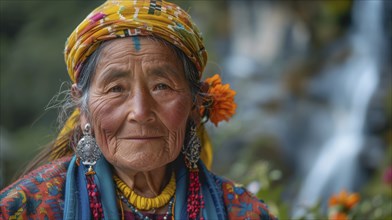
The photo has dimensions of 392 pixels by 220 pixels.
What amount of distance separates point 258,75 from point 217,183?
8.92 meters

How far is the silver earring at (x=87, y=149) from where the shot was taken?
2.24 m

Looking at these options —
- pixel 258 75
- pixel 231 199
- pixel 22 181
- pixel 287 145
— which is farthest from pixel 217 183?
pixel 258 75

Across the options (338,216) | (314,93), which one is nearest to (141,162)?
(338,216)

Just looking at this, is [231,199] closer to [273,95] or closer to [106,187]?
[106,187]

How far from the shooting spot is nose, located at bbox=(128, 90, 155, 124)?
2146 millimetres

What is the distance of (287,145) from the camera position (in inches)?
382

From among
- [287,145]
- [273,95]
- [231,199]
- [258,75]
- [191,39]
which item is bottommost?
[231,199]

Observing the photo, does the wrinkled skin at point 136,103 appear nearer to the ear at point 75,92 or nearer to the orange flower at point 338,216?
the ear at point 75,92

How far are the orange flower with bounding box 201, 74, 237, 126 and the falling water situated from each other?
658 centimetres

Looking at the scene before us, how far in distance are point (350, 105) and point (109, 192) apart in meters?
8.33

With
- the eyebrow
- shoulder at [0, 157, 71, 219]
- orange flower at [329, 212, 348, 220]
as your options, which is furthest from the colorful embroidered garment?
orange flower at [329, 212, 348, 220]

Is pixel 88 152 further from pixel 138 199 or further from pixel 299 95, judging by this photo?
pixel 299 95

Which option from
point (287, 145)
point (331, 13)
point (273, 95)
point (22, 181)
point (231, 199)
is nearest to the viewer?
point (22, 181)

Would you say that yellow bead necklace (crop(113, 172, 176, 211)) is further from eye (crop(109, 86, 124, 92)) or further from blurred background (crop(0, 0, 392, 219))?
blurred background (crop(0, 0, 392, 219))
